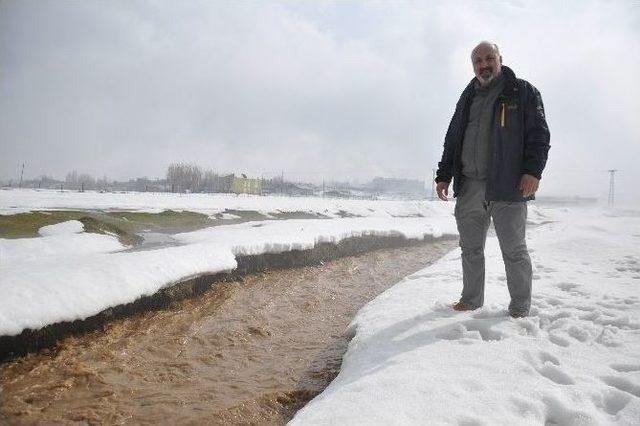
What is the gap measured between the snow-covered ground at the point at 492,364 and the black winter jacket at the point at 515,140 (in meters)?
1.07

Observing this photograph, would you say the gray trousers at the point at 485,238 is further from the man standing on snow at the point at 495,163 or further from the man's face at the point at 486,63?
the man's face at the point at 486,63

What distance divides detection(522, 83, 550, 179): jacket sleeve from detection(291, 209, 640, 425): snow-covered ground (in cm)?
121

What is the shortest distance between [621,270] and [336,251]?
534cm

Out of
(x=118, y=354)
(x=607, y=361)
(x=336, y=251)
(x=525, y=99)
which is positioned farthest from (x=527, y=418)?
(x=336, y=251)

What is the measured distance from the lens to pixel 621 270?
579 centimetres

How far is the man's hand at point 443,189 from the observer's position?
12.4 ft

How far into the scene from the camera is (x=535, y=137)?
10.1 ft

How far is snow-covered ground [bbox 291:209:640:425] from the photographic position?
182 centimetres

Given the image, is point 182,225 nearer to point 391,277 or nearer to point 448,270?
point 391,277

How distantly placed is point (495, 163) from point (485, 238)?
0.67 m

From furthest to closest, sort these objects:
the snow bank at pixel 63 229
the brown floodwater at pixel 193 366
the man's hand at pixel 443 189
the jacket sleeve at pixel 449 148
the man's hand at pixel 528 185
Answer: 1. the snow bank at pixel 63 229
2. the man's hand at pixel 443 189
3. the jacket sleeve at pixel 449 148
4. the man's hand at pixel 528 185
5. the brown floodwater at pixel 193 366

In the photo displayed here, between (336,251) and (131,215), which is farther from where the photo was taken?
(131,215)

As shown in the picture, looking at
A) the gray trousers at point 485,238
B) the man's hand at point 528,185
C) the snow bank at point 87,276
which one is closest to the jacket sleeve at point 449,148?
the gray trousers at point 485,238

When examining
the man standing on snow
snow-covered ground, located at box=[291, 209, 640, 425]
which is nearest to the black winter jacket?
the man standing on snow
